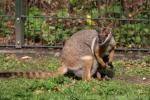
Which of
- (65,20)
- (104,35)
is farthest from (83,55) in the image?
(65,20)

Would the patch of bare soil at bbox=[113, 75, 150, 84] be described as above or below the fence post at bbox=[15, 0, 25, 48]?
below

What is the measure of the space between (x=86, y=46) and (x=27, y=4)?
10.7ft

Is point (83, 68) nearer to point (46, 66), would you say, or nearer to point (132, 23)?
point (46, 66)

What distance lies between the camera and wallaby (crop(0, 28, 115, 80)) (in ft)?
26.0

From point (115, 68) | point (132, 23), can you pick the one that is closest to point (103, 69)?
point (115, 68)

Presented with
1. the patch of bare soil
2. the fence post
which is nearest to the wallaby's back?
the patch of bare soil

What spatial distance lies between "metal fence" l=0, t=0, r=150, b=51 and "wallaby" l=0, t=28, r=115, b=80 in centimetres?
217

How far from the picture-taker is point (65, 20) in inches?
427

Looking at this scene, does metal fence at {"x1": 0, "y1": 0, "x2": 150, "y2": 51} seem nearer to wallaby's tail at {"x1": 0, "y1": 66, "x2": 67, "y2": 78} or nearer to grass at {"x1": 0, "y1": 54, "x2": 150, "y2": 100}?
grass at {"x1": 0, "y1": 54, "x2": 150, "y2": 100}

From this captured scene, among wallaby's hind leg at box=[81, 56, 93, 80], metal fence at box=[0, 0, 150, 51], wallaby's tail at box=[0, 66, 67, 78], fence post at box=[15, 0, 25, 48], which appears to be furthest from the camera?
metal fence at box=[0, 0, 150, 51]

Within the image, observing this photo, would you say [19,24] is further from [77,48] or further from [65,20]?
[77,48]

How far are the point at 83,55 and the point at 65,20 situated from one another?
2998mm

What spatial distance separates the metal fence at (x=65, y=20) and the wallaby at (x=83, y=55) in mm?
2172

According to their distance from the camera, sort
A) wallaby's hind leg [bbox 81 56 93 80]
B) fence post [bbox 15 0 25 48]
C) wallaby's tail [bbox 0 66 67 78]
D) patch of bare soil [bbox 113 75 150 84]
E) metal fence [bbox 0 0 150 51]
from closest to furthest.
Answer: wallaby's hind leg [bbox 81 56 93 80] < wallaby's tail [bbox 0 66 67 78] < patch of bare soil [bbox 113 75 150 84] < fence post [bbox 15 0 25 48] < metal fence [bbox 0 0 150 51]
